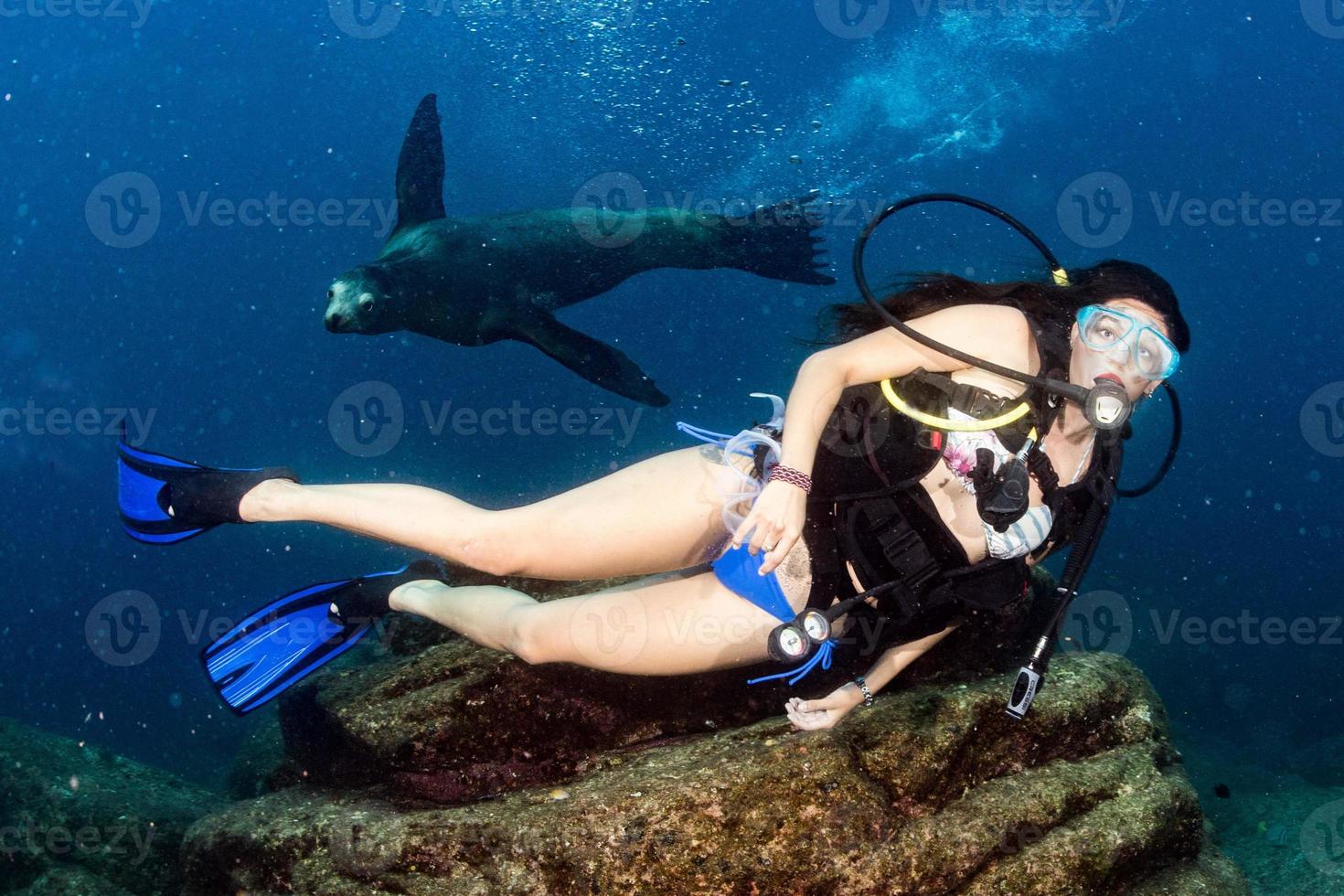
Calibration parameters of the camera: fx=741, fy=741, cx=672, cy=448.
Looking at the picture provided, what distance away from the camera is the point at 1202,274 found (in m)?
63.9

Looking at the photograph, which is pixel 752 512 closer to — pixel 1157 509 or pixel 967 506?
pixel 967 506

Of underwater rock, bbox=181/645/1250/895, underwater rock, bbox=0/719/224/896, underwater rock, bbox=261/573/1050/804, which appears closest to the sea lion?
underwater rock, bbox=0/719/224/896

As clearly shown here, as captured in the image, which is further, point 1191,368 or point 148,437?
point 1191,368

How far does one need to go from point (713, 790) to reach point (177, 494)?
8.59ft

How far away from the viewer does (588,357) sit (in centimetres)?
977

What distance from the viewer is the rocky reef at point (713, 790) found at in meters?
2.74

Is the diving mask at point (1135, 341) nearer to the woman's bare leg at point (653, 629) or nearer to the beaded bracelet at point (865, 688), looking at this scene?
the woman's bare leg at point (653, 629)

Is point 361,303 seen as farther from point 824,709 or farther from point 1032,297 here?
point 1032,297

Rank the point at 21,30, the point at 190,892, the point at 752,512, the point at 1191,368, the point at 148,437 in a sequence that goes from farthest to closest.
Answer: the point at 1191,368, the point at 21,30, the point at 148,437, the point at 190,892, the point at 752,512

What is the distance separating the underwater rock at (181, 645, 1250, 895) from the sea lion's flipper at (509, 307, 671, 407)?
18.2 ft

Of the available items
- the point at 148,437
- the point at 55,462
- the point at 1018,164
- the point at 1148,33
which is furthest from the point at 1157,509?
the point at 55,462

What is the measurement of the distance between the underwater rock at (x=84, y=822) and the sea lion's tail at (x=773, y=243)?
8.57m

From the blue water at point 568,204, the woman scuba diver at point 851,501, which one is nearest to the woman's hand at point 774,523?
the woman scuba diver at point 851,501

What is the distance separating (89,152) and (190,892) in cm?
9288
